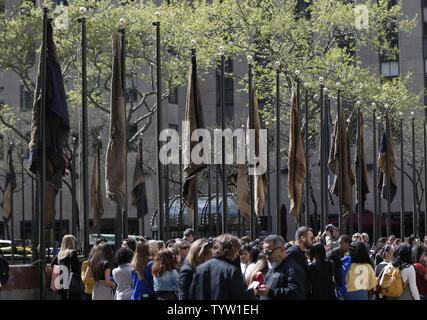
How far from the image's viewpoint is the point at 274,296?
360 inches

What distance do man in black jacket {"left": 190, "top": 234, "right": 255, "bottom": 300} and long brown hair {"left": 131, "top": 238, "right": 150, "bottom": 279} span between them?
8.43 feet

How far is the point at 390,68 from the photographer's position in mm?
58031

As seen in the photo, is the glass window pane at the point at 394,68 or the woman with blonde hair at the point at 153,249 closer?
the woman with blonde hair at the point at 153,249

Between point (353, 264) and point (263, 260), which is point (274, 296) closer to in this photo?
point (263, 260)

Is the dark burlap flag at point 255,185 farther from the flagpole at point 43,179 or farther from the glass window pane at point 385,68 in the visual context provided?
the glass window pane at point 385,68

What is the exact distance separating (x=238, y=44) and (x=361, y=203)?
40.2ft

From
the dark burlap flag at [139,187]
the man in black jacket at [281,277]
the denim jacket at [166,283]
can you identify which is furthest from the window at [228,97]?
the man in black jacket at [281,277]

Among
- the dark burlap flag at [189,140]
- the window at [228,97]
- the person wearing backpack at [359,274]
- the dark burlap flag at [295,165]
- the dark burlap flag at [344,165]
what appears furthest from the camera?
the window at [228,97]

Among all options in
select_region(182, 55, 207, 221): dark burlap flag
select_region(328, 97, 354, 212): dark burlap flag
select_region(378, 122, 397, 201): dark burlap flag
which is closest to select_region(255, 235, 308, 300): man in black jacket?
select_region(182, 55, 207, 221): dark burlap flag

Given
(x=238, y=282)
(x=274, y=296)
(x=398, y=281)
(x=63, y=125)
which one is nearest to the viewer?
(x=238, y=282)

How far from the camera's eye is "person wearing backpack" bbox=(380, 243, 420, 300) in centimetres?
1254

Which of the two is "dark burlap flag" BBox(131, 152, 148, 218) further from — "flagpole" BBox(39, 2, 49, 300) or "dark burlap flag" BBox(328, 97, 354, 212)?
"flagpole" BBox(39, 2, 49, 300)

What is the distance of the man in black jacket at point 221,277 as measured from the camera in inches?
A: 336
